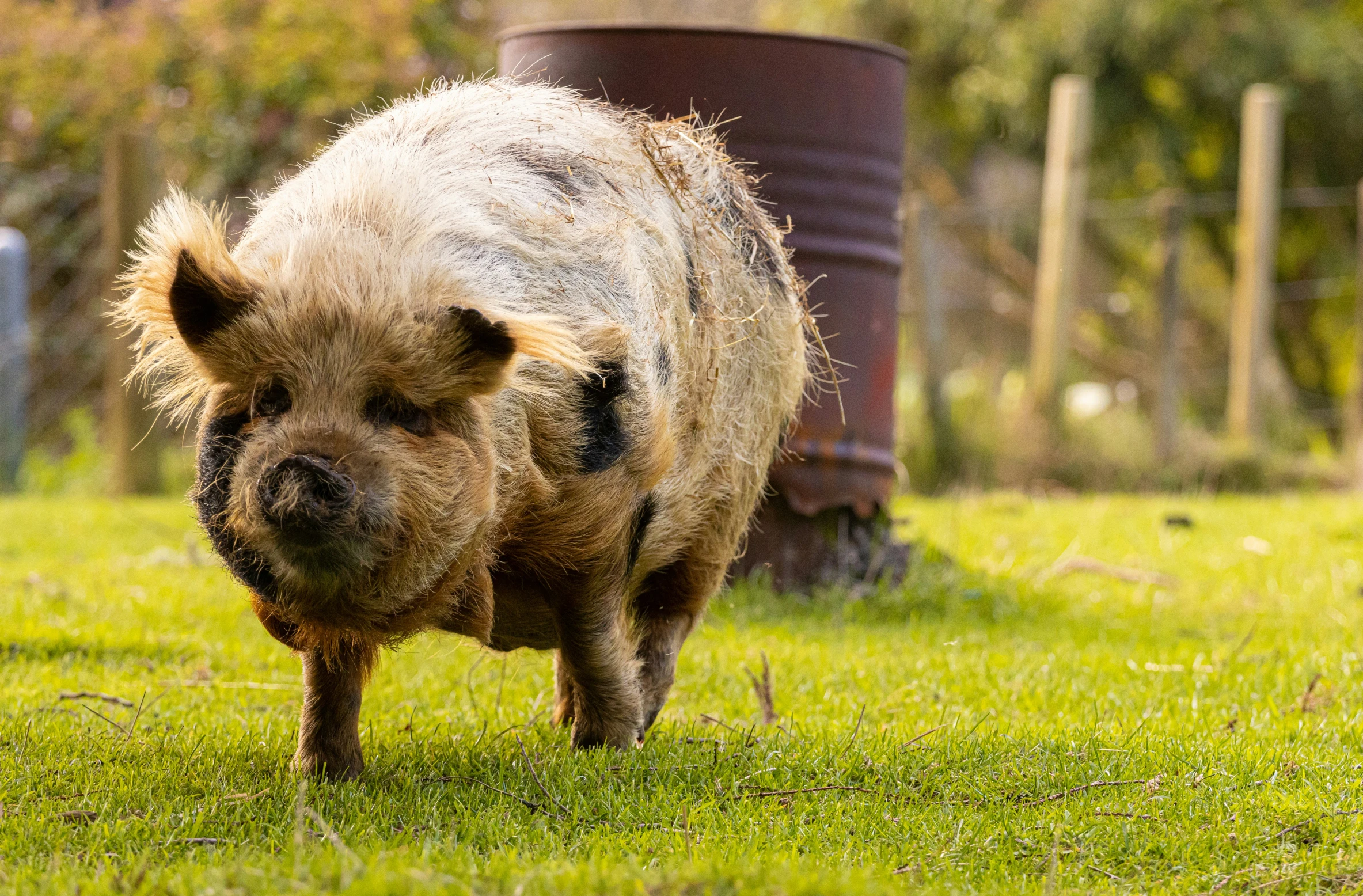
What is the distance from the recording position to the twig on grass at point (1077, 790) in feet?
11.4

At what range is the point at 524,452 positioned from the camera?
3.45 meters

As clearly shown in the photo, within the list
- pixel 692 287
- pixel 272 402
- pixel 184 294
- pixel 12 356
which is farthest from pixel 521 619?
pixel 12 356

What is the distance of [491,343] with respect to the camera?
318 centimetres

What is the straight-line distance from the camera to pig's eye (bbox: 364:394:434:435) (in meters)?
3.18

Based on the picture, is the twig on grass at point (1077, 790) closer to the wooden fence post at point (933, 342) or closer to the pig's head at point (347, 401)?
the pig's head at point (347, 401)

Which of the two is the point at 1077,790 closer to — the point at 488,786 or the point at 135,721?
the point at 488,786

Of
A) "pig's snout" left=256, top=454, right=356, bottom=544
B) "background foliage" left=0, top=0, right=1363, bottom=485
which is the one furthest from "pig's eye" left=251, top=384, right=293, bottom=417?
"background foliage" left=0, top=0, right=1363, bottom=485

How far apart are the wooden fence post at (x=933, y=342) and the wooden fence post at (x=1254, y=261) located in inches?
83.1

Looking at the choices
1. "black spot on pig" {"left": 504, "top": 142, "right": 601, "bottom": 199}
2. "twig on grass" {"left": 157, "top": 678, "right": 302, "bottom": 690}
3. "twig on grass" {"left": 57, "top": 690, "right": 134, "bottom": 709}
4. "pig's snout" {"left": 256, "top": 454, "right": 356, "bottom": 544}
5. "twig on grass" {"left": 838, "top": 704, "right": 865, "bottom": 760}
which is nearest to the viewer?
"pig's snout" {"left": 256, "top": 454, "right": 356, "bottom": 544}

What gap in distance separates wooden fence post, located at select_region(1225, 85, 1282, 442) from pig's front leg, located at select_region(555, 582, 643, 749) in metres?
8.14

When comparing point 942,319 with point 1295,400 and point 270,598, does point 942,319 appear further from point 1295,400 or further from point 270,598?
point 270,598

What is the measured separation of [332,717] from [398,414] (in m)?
0.95

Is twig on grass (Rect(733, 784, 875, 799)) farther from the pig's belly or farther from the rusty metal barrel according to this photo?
the rusty metal barrel

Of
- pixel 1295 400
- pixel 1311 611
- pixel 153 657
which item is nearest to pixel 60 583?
pixel 153 657
